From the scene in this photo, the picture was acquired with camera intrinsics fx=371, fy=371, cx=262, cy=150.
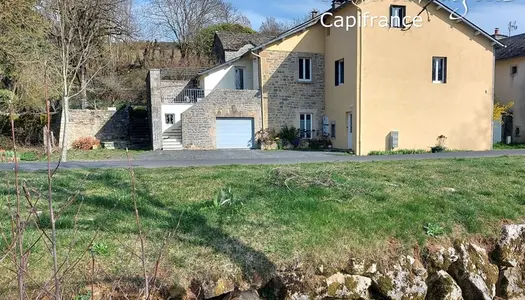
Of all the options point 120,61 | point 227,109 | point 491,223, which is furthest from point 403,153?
point 120,61

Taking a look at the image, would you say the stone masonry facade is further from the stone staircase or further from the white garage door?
the stone staircase

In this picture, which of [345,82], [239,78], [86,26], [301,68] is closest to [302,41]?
[301,68]

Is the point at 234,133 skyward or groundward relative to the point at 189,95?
groundward

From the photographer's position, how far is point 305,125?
23.3 m

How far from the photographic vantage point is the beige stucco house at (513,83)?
25.4 m

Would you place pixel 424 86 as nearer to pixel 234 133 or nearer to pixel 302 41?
pixel 302 41

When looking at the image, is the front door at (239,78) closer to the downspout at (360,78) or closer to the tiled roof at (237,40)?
the tiled roof at (237,40)

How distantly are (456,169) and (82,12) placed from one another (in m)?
24.0

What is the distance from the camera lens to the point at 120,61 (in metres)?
33.8

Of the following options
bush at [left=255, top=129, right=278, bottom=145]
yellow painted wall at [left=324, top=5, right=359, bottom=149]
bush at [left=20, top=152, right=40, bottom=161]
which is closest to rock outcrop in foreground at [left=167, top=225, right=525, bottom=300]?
yellow painted wall at [left=324, top=5, right=359, bottom=149]

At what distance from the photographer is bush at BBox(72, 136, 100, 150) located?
72.7ft

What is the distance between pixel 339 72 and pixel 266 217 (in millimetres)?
16811

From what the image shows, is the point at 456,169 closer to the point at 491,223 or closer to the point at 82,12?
the point at 491,223

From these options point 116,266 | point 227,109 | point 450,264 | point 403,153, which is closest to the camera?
point 116,266
